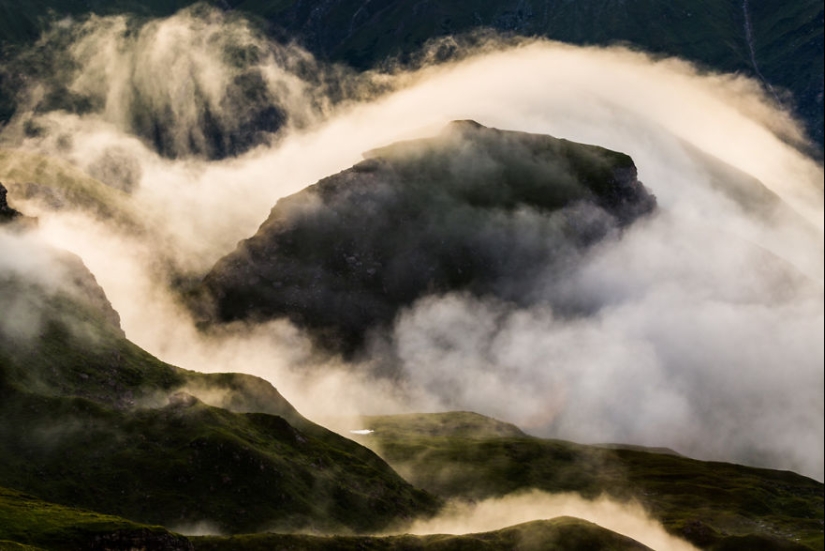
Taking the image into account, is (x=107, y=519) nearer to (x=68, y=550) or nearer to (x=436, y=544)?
(x=68, y=550)

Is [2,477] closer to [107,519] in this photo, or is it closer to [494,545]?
[107,519]

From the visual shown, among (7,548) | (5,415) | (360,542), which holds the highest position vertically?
(5,415)

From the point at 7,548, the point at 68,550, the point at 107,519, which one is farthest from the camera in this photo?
the point at 107,519

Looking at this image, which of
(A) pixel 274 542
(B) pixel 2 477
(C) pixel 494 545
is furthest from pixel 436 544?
(B) pixel 2 477

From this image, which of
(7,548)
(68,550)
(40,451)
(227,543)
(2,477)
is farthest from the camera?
→ (40,451)

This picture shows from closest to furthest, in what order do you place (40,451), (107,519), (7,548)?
(7,548)
(107,519)
(40,451)

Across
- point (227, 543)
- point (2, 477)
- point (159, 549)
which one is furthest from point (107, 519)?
point (2, 477)

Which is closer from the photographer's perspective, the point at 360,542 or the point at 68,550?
the point at 68,550

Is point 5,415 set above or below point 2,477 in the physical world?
above

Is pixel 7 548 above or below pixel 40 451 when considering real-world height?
below
